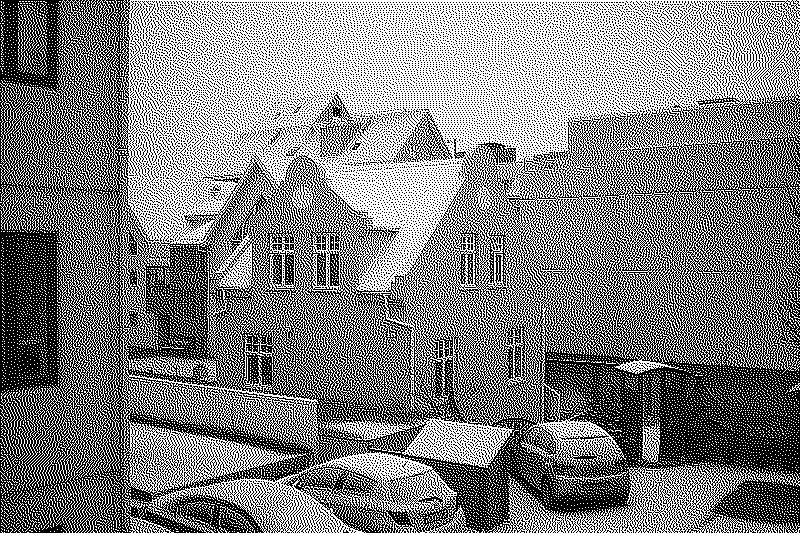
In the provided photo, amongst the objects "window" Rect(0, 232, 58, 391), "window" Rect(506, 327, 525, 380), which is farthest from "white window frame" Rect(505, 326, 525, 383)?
"window" Rect(0, 232, 58, 391)

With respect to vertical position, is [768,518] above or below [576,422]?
below

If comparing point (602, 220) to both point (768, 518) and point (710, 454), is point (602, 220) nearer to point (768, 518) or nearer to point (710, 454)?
point (710, 454)

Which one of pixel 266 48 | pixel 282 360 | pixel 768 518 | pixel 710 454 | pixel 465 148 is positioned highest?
pixel 266 48

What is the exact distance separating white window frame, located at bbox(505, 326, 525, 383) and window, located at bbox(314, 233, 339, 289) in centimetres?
34

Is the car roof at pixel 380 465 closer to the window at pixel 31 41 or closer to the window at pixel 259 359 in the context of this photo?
the window at pixel 259 359

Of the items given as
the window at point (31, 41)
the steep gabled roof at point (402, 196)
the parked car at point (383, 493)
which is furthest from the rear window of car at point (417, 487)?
the window at point (31, 41)

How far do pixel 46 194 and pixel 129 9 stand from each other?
1.22 feet

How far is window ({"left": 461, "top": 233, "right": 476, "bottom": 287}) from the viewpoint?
42.0 inches

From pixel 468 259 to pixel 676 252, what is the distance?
374 mm

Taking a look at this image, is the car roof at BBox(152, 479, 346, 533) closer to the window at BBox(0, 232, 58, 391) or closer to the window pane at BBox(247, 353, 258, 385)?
the window pane at BBox(247, 353, 258, 385)

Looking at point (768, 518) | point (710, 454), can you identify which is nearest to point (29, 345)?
point (710, 454)

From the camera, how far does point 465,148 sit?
1.06 metres

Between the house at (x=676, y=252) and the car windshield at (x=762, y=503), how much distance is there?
93 millimetres

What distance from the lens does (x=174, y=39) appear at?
1063mm
